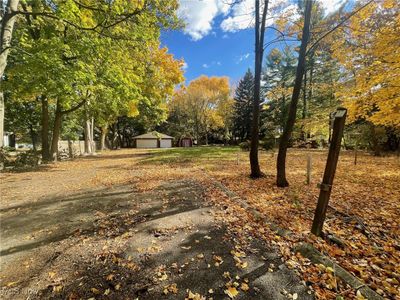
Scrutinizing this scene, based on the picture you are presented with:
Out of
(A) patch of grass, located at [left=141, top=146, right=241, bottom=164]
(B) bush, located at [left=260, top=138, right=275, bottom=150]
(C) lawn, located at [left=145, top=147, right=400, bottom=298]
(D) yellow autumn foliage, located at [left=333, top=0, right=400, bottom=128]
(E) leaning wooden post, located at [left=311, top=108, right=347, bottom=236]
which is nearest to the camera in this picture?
(C) lawn, located at [left=145, top=147, right=400, bottom=298]

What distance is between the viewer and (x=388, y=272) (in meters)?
2.60

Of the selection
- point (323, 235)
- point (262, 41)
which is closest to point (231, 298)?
point (323, 235)

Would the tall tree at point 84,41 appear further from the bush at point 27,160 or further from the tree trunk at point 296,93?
the bush at point 27,160

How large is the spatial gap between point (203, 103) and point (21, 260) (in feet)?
120

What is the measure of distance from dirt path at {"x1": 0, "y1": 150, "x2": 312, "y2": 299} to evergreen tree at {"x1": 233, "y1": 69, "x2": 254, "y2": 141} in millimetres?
33037

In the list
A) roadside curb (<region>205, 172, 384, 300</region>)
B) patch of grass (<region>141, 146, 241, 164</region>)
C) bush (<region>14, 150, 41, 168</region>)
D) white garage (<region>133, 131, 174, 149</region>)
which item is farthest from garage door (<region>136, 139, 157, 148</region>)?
roadside curb (<region>205, 172, 384, 300</region>)

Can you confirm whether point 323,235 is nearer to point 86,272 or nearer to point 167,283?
point 167,283

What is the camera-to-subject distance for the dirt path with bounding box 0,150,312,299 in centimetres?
242

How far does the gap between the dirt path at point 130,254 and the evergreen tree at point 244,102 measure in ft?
108

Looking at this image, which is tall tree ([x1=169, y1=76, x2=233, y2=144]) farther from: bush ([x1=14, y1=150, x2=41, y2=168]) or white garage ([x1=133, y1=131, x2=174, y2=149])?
bush ([x1=14, y1=150, x2=41, y2=168])

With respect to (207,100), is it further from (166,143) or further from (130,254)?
(130,254)

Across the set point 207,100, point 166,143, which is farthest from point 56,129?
point 166,143

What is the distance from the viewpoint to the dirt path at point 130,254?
2.42 metres

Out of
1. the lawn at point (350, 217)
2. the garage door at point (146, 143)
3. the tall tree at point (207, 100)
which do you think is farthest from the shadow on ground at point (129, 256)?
the garage door at point (146, 143)
